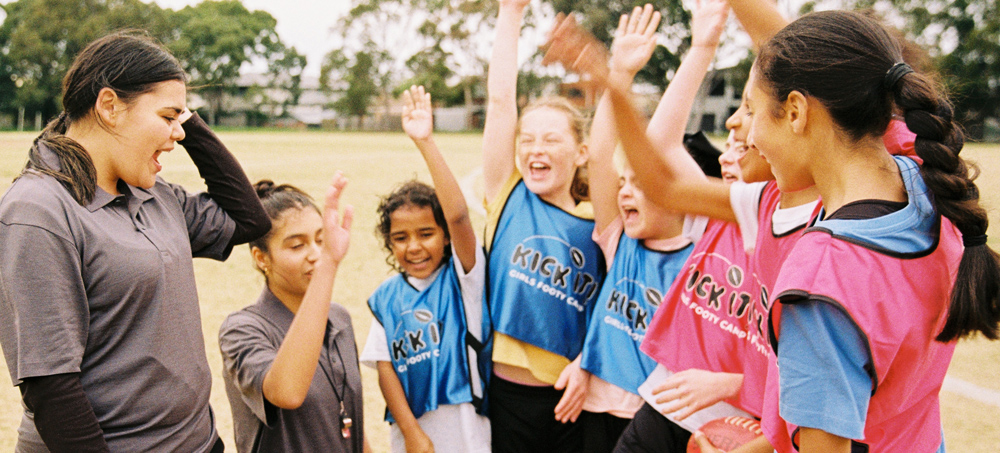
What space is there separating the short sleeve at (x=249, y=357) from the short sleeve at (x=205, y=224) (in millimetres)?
228

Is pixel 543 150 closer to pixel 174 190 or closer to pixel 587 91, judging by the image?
pixel 587 91

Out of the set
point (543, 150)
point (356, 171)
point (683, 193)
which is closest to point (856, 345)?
point (683, 193)

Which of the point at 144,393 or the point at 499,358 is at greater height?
the point at 144,393

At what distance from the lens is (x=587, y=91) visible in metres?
1.83

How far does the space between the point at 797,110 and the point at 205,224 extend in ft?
5.52

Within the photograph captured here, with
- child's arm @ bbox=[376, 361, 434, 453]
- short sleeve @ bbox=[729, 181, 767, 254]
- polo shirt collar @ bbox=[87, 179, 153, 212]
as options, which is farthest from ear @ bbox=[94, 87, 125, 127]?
short sleeve @ bbox=[729, 181, 767, 254]

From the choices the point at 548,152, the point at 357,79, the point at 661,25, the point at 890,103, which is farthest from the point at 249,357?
the point at 357,79

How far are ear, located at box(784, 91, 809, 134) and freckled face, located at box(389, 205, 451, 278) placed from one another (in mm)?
1657

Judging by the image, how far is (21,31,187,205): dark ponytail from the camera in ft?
5.55

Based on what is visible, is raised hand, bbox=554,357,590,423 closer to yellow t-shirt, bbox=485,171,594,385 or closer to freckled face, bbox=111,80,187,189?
yellow t-shirt, bbox=485,171,594,385

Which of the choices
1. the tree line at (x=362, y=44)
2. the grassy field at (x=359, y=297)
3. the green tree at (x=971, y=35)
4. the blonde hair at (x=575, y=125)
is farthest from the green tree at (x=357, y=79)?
the blonde hair at (x=575, y=125)

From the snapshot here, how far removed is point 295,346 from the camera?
6.28 feet

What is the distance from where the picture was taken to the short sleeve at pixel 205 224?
2.12 metres

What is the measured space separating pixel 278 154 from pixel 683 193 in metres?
17.4
